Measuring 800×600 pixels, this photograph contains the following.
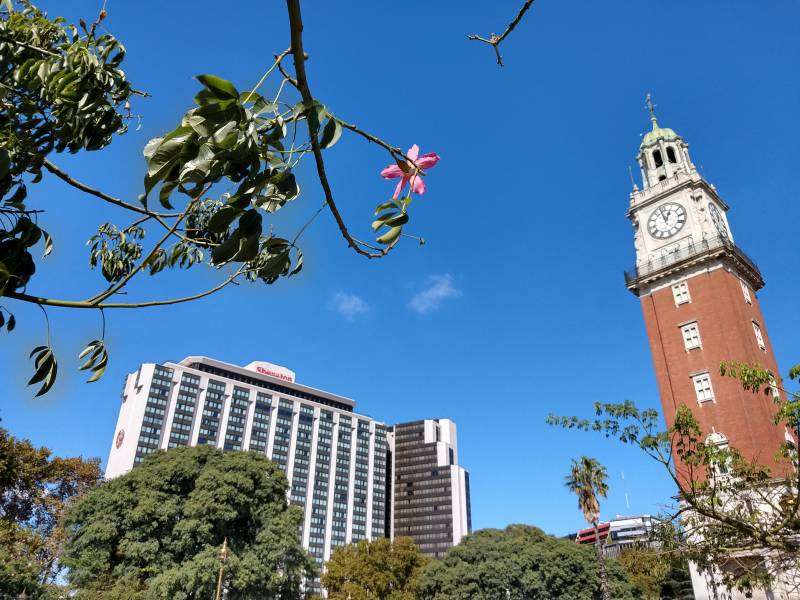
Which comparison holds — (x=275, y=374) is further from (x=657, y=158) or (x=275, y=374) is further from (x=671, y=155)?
(x=671, y=155)

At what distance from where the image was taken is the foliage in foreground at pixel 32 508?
18.0 metres

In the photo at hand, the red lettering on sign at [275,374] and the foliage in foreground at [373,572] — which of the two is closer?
the foliage in foreground at [373,572]

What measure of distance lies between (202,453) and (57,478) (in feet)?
25.4

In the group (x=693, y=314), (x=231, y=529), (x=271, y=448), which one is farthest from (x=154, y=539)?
(x=271, y=448)

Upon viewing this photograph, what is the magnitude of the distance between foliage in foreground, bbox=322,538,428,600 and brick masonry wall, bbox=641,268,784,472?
18.3 metres

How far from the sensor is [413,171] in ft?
5.73

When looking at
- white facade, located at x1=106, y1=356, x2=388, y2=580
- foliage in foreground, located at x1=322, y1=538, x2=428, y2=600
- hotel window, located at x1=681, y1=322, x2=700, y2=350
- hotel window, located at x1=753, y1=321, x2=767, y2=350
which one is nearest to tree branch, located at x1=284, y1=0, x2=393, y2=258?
hotel window, located at x1=681, y1=322, x2=700, y2=350

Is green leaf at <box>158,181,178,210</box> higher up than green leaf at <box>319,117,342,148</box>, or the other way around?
green leaf at <box>319,117,342,148</box>

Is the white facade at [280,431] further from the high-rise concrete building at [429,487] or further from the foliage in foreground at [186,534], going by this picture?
the foliage in foreground at [186,534]

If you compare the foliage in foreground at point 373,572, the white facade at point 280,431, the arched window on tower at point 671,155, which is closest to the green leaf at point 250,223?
the foliage in foreground at point 373,572

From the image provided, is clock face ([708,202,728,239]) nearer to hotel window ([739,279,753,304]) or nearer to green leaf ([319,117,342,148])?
hotel window ([739,279,753,304])

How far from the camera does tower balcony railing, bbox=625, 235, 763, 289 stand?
2634 cm

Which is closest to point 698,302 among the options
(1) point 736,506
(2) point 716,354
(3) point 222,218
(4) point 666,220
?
(2) point 716,354

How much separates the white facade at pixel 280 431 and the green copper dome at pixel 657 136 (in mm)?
65447
